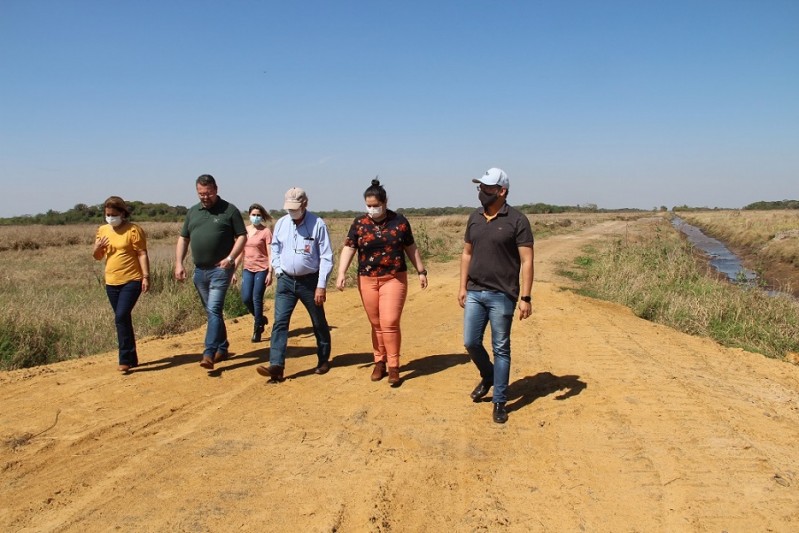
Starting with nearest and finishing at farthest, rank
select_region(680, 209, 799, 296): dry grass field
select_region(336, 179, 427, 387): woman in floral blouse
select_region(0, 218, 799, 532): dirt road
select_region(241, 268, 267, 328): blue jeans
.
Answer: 1. select_region(0, 218, 799, 532): dirt road
2. select_region(336, 179, 427, 387): woman in floral blouse
3. select_region(241, 268, 267, 328): blue jeans
4. select_region(680, 209, 799, 296): dry grass field

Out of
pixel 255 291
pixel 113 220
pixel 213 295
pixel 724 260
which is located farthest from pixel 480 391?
pixel 724 260

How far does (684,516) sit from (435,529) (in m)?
1.46

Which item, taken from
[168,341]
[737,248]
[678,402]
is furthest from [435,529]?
[737,248]

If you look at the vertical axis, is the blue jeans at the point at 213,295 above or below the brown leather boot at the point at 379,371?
above

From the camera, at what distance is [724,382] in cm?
604

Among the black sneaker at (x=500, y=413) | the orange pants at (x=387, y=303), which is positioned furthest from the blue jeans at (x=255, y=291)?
the black sneaker at (x=500, y=413)

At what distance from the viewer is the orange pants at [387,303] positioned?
18.2 ft

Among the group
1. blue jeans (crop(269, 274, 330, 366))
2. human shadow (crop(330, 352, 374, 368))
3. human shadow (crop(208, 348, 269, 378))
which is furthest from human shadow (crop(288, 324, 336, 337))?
blue jeans (crop(269, 274, 330, 366))

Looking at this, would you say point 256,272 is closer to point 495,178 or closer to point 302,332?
point 302,332

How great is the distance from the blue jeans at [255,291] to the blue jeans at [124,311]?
65.9 inches

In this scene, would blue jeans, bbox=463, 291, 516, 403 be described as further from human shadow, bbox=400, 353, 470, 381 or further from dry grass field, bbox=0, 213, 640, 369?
dry grass field, bbox=0, 213, 640, 369

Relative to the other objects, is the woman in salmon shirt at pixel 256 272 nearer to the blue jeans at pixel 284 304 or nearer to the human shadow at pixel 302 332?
the human shadow at pixel 302 332

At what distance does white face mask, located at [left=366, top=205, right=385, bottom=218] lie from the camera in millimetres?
5438

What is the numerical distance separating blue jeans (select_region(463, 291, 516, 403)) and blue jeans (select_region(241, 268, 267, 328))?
360cm
